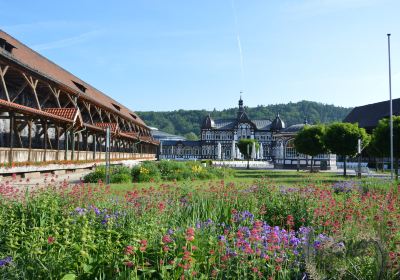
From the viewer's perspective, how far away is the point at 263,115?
181 metres

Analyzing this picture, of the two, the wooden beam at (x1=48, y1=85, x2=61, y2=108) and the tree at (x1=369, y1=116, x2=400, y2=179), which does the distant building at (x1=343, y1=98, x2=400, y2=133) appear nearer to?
the tree at (x1=369, y1=116, x2=400, y2=179)

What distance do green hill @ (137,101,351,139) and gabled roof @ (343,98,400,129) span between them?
82.0m

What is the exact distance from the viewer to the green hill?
167m

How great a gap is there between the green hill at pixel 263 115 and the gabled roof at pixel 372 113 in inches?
3230

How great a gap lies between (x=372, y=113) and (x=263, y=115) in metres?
111

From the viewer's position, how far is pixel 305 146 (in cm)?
4069

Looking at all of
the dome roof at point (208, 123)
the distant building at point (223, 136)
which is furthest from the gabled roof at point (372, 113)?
the dome roof at point (208, 123)

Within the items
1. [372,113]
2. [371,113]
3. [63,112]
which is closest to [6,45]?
[63,112]

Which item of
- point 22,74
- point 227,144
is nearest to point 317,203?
point 22,74

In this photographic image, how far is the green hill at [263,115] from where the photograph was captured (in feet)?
549

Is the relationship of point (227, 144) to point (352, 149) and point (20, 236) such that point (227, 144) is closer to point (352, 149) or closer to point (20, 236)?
point (352, 149)

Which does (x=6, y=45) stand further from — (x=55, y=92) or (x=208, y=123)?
(x=208, y=123)

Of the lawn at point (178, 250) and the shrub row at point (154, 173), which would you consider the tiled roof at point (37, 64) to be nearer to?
the shrub row at point (154, 173)

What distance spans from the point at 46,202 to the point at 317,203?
14.9ft
